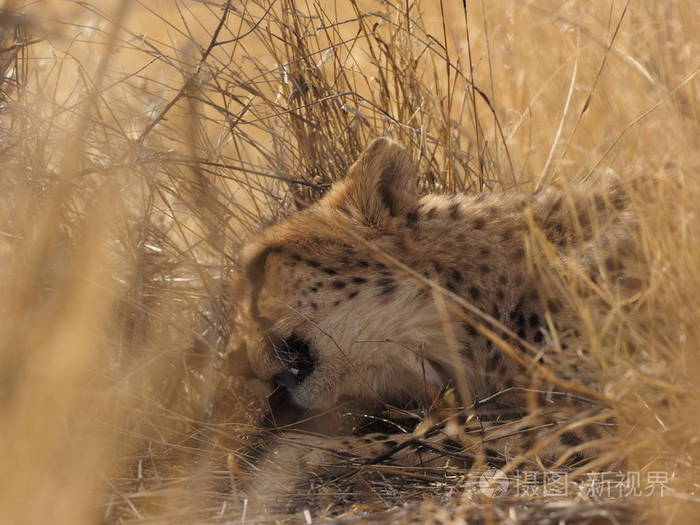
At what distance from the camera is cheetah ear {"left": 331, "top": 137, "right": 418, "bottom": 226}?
2.63 meters

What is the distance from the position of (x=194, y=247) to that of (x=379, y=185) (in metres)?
0.73

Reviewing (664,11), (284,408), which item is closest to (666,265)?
(284,408)

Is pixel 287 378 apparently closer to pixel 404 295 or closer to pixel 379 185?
pixel 404 295

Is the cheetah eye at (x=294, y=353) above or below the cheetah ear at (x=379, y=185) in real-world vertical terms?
below

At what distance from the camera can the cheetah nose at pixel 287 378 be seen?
267 cm

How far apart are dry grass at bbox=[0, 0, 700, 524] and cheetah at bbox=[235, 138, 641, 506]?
16 centimetres

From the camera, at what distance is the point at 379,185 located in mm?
2650

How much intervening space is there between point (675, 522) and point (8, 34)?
2188 millimetres

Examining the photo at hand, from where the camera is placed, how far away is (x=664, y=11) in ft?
13.5

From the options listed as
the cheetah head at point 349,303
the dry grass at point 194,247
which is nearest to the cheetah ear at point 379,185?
the cheetah head at point 349,303

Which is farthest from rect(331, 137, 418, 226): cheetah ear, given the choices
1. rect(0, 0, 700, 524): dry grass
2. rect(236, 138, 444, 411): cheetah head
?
rect(0, 0, 700, 524): dry grass

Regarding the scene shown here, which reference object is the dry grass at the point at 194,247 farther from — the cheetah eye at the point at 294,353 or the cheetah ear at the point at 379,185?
the cheetah ear at the point at 379,185

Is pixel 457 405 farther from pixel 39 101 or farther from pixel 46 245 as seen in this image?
pixel 39 101

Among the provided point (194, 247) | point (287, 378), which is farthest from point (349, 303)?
point (194, 247)
